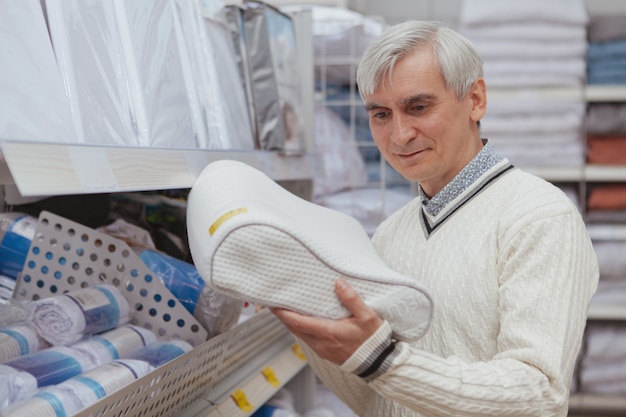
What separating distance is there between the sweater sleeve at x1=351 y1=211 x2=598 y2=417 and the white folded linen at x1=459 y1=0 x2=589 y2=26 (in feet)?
7.22

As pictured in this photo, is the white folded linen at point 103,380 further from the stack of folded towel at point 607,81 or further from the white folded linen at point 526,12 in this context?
the stack of folded towel at point 607,81

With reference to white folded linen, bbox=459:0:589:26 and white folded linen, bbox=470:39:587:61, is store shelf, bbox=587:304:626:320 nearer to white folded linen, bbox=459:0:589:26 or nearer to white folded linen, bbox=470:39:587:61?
white folded linen, bbox=470:39:587:61

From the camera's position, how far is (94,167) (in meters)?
0.95

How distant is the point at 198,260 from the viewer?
0.96 metres

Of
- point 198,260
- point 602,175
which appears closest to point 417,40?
point 198,260

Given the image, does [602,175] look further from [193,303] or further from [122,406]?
[122,406]

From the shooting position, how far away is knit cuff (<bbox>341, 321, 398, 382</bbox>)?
944 millimetres

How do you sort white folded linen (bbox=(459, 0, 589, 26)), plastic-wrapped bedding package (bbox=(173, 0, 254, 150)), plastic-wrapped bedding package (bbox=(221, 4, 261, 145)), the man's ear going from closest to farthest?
the man's ear, plastic-wrapped bedding package (bbox=(173, 0, 254, 150)), plastic-wrapped bedding package (bbox=(221, 4, 261, 145)), white folded linen (bbox=(459, 0, 589, 26))

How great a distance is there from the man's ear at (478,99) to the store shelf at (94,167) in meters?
0.44

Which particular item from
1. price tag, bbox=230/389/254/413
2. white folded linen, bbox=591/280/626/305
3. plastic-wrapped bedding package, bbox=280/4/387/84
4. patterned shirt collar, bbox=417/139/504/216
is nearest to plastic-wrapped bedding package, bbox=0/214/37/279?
price tag, bbox=230/389/254/413

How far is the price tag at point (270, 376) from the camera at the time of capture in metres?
1.73

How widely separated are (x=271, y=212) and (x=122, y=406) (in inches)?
13.8

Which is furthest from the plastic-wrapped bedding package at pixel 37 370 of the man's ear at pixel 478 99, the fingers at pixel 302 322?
the man's ear at pixel 478 99

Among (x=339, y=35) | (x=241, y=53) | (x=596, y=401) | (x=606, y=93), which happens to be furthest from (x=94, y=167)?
(x=596, y=401)
